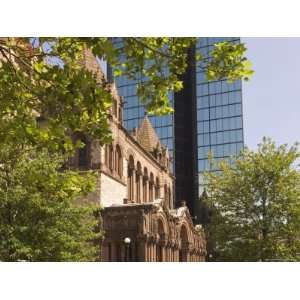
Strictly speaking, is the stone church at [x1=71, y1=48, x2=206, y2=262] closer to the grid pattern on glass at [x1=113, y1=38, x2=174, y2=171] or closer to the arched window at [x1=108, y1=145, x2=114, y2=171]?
the arched window at [x1=108, y1=145, x2=114, y2=171]

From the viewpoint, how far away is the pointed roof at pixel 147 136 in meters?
37.2

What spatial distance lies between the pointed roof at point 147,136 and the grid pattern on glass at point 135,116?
16.0 inches

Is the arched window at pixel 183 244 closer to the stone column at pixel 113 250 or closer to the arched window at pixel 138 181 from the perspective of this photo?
the arched window at pixel 138 181

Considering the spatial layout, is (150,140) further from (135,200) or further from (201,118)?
(201,118)

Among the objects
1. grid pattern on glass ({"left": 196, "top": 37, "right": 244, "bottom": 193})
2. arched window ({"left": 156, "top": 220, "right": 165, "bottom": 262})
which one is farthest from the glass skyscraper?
arched window ({"left": 156, "top": 220, "right": 165, "bottom": 262})

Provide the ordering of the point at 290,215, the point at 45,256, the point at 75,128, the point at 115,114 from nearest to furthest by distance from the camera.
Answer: the point at 75,128, the point at 45,256, the point at 290,215, the point at 115,114

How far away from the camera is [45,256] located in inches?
641

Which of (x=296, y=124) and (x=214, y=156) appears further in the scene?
(x=214, y=156)

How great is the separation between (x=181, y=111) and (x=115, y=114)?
195 inches

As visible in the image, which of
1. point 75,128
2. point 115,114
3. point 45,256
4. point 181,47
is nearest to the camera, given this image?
point 75,128

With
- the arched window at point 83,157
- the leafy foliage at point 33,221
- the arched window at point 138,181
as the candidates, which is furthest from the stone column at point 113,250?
the arched window at point 138,181

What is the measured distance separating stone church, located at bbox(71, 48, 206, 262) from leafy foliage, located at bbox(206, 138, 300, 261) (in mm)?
4231
